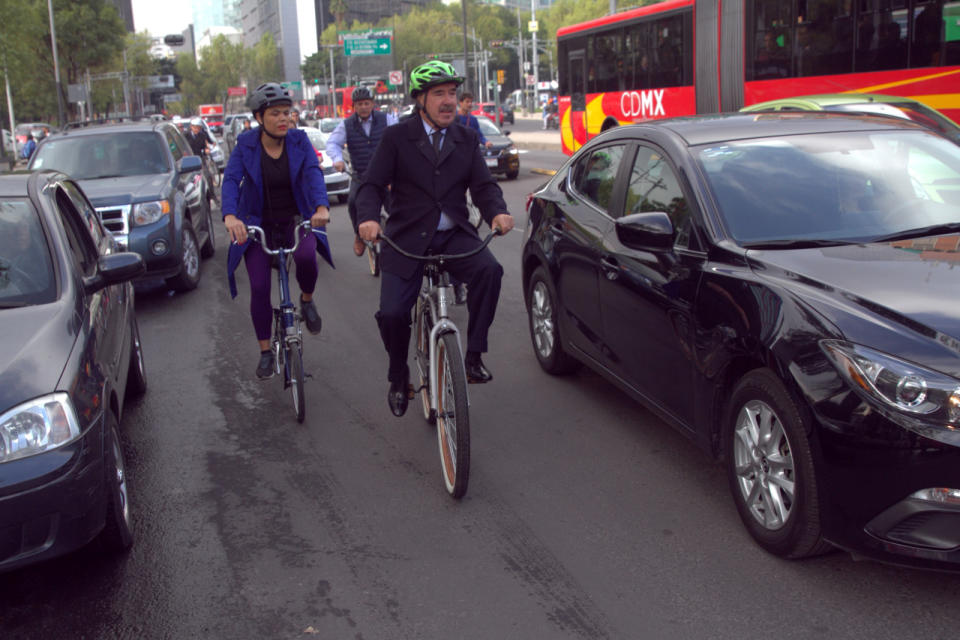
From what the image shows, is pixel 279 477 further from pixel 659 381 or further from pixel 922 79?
pixel 922 79

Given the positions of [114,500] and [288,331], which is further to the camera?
[288,331]

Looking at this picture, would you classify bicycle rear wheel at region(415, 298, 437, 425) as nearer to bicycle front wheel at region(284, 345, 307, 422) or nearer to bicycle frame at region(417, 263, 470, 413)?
bicycle frame at region(417, 263, 470, 413)

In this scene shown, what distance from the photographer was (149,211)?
9977 mm

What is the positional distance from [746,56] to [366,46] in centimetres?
6858

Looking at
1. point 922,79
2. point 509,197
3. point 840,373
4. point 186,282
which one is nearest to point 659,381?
point 840,373

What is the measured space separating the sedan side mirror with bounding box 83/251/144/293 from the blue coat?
1.15m

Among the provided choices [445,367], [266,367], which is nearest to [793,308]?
[445,367]

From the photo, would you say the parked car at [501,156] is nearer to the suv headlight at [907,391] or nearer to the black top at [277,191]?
the black top at [277,191]

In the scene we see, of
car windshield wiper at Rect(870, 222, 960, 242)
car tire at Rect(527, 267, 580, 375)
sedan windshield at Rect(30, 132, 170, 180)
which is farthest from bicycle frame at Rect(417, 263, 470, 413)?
sedan windshield at Rect(30, 132, 170, 180)

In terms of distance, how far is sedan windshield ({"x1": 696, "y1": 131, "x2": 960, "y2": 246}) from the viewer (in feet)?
14.0

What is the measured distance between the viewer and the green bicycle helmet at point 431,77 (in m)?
4.82

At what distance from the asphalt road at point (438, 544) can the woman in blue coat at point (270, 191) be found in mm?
880

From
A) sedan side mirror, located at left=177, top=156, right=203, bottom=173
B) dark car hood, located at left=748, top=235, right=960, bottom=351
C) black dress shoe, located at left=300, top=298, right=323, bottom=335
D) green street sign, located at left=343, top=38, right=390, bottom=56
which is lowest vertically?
Result: black dress shoe, located at left=300, top=298, right=323, bottom=335

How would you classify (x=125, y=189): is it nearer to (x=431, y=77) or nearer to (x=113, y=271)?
(x=113, y=271)
